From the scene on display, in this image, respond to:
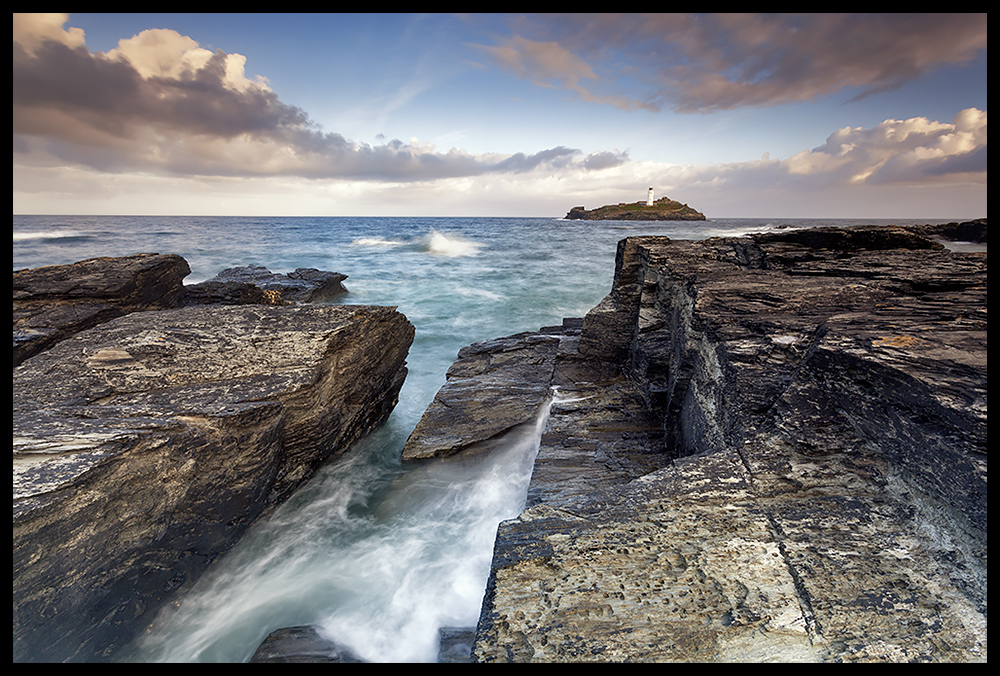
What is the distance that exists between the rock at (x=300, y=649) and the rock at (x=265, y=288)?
8687mm

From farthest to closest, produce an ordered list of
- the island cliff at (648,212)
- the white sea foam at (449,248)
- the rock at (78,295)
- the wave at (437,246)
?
1. the island cliff at (648,212)
2. the wave at (437,246)
3. the white sea foam at (449,248)
4. the rock at (78,295)

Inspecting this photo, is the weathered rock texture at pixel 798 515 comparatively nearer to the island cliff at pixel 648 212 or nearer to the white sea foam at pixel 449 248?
the white sea foam at pixel 449 248

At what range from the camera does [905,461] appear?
2.29 m

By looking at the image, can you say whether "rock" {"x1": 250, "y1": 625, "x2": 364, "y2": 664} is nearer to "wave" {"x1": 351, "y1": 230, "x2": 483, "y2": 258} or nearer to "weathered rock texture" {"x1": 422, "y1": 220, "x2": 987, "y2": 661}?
"weathered rock texture" {"x1": 422, "y1": 220, "x2": 987, "y2": 661}

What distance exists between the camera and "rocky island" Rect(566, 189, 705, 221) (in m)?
99.3

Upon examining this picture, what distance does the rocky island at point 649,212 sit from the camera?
326 feet

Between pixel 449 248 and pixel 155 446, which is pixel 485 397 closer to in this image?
pixel 155 446

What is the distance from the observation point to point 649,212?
101125 mm

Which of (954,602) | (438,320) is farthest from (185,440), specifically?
(438,320)

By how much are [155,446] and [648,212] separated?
110434 mm

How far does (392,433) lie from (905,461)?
20.4 ft

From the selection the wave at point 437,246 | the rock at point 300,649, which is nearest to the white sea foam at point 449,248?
the wave at point 437,246

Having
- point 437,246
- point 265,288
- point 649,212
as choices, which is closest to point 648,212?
point 649,212
